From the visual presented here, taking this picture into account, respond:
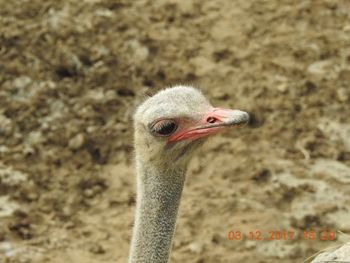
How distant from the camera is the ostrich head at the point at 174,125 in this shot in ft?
11.1

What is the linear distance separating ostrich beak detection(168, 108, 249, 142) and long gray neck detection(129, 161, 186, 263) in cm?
13

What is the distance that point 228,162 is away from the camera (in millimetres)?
5543

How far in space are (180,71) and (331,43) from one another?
0.93 meters

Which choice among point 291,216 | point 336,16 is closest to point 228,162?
point 291,216

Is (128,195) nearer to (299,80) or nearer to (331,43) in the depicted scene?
(299,80)

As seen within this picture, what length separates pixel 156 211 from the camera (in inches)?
139

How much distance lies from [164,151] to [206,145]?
2083 mm

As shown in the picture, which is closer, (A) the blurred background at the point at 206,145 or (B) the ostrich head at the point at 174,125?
(B) the ostrich head at the point at 174,125

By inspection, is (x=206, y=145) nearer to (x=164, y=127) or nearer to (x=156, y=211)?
(x=156, y=211)

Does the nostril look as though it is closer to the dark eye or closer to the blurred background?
the dark eye
